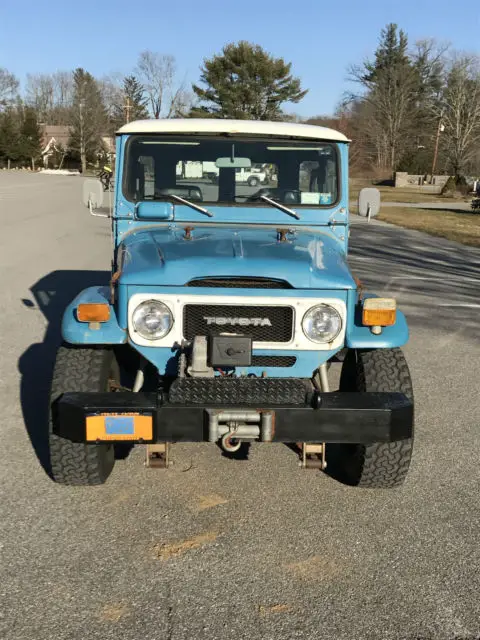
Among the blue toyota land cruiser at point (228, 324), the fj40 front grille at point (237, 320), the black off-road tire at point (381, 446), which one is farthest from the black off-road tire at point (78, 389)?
the black off-road tire at point (381, 446)

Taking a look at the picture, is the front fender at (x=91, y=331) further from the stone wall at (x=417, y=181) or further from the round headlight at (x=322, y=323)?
the stone wall at (x=417, y=181)

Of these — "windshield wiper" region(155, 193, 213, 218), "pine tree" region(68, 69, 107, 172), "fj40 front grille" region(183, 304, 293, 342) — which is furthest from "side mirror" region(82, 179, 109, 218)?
"pine tree" region(68, 69, 107, 172)

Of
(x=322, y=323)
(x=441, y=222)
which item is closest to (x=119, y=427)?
(x=322, y=323)

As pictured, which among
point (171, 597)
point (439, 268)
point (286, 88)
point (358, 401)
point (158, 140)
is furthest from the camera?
point (286, 88)

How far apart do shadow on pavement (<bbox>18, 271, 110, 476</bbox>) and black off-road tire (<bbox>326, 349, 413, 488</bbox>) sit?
1814 mm

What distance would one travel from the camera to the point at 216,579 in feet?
10.1

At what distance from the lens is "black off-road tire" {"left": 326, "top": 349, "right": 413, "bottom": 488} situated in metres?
3.72

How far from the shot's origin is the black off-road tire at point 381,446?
3719mm

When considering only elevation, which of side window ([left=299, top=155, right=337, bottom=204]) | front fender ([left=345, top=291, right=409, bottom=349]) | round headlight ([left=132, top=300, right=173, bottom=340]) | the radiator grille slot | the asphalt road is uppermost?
side window ([left=299, top=155, right=337, bottom=204])

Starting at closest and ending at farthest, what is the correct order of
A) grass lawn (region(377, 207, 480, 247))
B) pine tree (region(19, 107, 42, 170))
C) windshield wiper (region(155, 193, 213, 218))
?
windshield wiper (region(155, 193, 213, 218)), grass lawn (region(377, 207, 480, 247)), pine tree (region(19, 107, 42, 170))

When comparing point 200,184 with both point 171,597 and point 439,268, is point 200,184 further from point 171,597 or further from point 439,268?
point 439,268

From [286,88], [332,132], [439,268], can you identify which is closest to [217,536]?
[332,132]

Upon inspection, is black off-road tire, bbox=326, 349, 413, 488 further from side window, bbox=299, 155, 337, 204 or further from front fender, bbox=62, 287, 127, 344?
front fender, bbox=62, 287, 127, 344

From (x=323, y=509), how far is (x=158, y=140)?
99.4 inches
